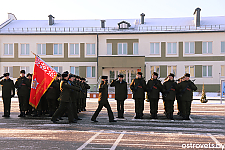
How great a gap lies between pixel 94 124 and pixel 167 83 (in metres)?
3.84

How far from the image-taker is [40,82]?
444 inches

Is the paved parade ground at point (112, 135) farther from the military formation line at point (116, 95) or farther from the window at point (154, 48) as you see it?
the window at point (154, 48)

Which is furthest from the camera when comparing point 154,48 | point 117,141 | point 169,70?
point 154,48

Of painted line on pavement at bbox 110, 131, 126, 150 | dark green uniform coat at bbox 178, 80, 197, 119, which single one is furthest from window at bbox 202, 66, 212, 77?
painted line on pavement at bbox 110, 131, 126, 150

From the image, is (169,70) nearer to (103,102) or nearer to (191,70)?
(191,70)

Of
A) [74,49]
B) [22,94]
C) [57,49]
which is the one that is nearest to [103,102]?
[22,94]

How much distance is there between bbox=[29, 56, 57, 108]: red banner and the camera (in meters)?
11.1

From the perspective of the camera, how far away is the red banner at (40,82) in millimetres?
11134

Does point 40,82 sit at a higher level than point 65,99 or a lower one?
higher

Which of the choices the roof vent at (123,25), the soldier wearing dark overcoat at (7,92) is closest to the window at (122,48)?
the roof vent at (123,25)

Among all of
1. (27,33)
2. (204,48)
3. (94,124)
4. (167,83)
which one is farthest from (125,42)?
(94,124)

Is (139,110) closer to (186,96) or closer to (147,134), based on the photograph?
(186,96)

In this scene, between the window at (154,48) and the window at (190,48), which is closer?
the window at (190,48)

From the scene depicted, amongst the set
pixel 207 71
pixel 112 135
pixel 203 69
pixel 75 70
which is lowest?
pixel 112 135
